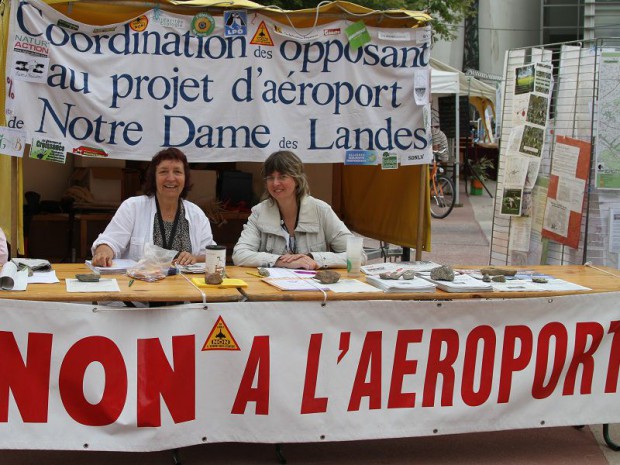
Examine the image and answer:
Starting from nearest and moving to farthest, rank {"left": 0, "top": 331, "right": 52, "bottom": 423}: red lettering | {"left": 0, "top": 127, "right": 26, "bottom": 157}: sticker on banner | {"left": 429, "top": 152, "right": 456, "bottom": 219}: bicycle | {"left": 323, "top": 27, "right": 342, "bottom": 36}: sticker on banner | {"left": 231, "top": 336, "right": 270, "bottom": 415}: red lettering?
{"left": 0, "top": 331, "right": 52, "bottom": 423}: red lettering < {"left": 231, "top": 336, "right": 270, "bottom": 415}: red lettering < {"left": 0, "top": 127, "right": 26, "bottom": 157}: sticker on banner < {"left": 323, "top": 27, "right": 342, "bottom": 36}: sticker on banner < {"left": 429, "top": 152, "right": 456, "bottom": 219}: bicycle

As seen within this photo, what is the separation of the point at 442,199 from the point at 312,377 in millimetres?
12384

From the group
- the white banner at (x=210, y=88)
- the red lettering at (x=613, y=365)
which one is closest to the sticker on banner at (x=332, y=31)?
the white banner at (x=210, y=88)

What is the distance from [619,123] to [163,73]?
313 centimetres

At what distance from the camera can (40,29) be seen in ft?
18.2

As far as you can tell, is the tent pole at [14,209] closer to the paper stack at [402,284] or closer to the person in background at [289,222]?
the person in background at [289,222]

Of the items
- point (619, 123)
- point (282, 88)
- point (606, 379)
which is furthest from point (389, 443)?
point (619, 123)

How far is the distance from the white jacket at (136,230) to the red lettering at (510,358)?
6.62 feet

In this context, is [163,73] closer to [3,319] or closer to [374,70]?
[374,70]

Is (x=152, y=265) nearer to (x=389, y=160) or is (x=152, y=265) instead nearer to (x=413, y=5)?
(x=389, y=160)

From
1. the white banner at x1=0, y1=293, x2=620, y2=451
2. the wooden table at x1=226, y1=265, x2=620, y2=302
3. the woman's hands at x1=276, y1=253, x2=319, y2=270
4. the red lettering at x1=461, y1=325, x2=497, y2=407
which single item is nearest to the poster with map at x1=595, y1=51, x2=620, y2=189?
the wooden table at x1=226, y1=265, x2=620, y2=302

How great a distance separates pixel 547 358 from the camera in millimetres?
4699

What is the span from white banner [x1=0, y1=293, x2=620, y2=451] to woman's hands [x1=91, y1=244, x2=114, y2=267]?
92cm

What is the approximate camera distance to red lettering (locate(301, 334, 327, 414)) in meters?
4.34

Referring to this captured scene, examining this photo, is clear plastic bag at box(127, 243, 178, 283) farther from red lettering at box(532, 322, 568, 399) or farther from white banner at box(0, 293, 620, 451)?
red lettering at box(532, 322, 568, 399)
